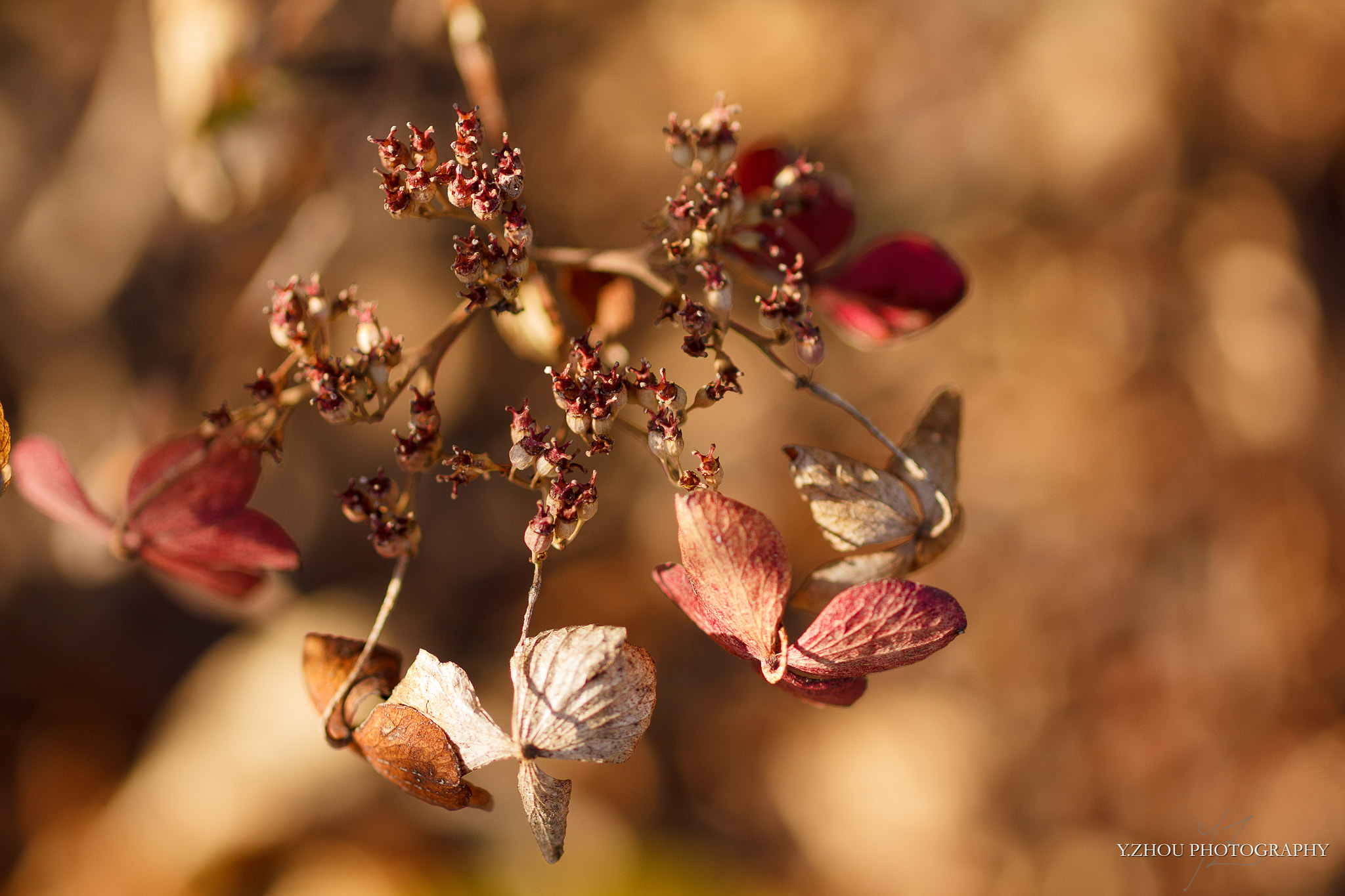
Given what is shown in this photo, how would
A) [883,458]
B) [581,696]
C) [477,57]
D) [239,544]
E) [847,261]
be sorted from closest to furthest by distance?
[581,696], [239,544], [847,261], [477,57], [883,458]

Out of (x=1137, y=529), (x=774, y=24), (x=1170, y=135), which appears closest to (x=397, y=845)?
(x=1137, y=529)

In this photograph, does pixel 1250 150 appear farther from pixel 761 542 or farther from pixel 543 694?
pixel 543 694

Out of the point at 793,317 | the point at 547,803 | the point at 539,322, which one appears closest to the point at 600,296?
the point at 539,322

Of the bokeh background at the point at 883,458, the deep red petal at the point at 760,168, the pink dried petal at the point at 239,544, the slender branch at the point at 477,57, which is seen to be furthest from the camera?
the bokeh background at the point at 883,458

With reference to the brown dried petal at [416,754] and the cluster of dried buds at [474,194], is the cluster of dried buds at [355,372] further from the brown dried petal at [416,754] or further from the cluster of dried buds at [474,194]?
the brown dried petal at [416,754]
